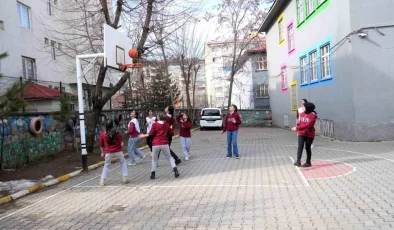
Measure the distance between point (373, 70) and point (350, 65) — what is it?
850 millimetres

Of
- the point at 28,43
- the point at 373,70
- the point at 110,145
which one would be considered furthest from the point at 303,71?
the point at 28,43

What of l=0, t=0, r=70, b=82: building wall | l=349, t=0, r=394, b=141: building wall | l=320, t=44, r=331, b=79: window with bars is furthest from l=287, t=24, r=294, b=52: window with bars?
l=0, t=0, r=70, b=82: building wall

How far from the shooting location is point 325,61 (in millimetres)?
16688

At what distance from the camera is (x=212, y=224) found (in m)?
4.92

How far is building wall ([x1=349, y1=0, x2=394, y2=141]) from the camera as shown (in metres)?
13.5

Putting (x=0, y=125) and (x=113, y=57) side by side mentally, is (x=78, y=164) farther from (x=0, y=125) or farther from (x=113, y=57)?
(x=113, y=57)

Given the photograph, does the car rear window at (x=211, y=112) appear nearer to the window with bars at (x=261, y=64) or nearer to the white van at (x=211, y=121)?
the white van at (x=211, y=121)

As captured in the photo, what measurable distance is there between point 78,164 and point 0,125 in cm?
255

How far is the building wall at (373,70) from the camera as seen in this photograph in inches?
532

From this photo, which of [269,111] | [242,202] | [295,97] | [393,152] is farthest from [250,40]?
[242,202]

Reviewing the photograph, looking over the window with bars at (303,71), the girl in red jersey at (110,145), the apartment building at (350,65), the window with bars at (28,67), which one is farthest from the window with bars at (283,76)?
the girl in red jersey at (110,145)

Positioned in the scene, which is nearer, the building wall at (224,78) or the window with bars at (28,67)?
the window with bars at (28,67)

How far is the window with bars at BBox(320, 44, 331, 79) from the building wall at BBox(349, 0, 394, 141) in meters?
2.52

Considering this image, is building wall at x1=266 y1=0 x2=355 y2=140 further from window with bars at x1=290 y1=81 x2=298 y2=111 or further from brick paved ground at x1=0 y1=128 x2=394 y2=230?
brick paved ground at x1=0 y1=128 x2=394 y2=230
